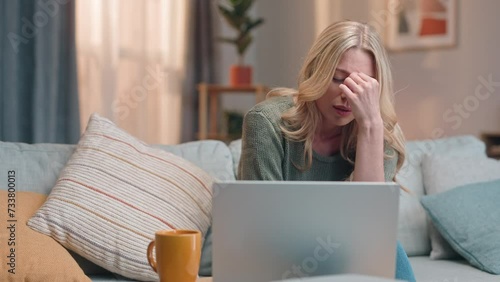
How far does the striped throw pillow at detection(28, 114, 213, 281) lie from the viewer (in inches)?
70.2

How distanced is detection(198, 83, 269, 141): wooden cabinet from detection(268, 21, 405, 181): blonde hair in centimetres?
282

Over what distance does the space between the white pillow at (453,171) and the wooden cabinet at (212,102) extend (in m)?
2.38

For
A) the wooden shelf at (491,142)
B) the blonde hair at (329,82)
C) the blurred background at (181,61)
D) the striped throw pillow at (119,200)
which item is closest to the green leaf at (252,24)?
the blurred background at (181,61)

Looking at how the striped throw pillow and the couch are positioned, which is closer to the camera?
the striped throw pillow

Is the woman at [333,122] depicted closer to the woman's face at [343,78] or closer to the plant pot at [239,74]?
the woman's face at [343,78]

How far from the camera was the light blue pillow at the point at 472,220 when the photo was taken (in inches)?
81.8

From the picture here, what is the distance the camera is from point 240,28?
481 centimetres

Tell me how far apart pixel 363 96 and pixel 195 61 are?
349 cm

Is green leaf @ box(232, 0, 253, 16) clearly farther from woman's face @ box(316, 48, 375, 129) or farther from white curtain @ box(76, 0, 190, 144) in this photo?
woman's face @ box(316, 48, 375, 129)

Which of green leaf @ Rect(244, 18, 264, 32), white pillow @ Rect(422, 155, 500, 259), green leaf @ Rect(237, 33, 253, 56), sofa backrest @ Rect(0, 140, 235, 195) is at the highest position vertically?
green leaf @ Rect(244, 18, 264, 32)

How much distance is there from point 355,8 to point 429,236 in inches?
112

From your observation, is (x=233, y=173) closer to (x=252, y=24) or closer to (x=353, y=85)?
(x=353, y=85)

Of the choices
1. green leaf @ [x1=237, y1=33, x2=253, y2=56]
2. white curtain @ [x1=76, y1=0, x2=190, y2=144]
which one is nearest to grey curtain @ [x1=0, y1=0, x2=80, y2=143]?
white curtain @ [x1=76, y1=0, x2=190, y2=144]

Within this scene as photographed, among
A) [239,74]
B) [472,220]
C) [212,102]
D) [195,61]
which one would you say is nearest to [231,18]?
[239,74]
